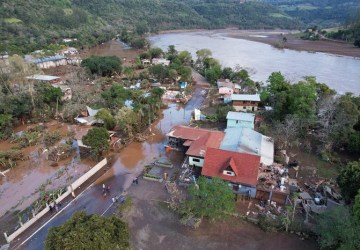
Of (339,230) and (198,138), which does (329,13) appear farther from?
(339,230)

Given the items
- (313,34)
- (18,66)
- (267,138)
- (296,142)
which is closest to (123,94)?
(18,66)

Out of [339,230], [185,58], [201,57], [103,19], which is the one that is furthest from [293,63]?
[103,19]

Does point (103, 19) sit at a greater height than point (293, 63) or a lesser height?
greater

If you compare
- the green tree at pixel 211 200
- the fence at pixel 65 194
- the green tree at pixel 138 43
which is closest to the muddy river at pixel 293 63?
the green tree at pixel 138 43

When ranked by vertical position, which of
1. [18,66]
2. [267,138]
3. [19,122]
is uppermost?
[18,66]

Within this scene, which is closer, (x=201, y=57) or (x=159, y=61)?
(x=201, y=57)

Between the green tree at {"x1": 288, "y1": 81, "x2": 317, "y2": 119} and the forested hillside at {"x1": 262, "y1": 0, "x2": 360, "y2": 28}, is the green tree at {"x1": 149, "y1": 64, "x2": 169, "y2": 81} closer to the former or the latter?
the green tree at {"x1": 288, "y1": 81, "x2": 317, "y2": 119}

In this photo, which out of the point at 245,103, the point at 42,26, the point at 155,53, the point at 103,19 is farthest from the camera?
the point at 103,19

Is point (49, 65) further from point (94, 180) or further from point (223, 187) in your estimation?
point (223, 187)
